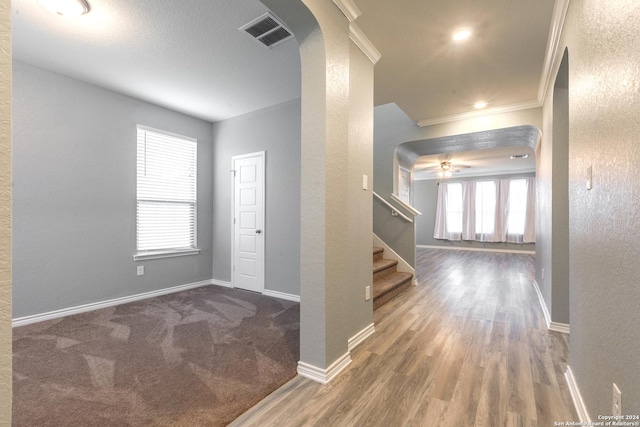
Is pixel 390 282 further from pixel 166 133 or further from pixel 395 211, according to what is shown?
pixel 166 133

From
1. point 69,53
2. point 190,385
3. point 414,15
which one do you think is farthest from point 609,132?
point 69,53

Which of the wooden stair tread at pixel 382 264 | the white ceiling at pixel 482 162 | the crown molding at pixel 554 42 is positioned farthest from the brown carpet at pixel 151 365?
the white ceiling at pixel 482 162

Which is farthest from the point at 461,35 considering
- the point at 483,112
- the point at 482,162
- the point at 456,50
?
the point at 482,162

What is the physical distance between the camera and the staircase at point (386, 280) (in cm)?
346

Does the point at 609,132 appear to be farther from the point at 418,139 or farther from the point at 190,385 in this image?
the point at 418,139

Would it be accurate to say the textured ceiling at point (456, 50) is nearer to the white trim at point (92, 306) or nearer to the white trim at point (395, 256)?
the white trim at point (395, 256)

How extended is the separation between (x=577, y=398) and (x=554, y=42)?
2.61 metres

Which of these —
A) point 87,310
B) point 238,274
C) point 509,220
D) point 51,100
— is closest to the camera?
point 51,100

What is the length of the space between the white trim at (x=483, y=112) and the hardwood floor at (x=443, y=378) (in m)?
2.63

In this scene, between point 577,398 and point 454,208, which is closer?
point 577,398

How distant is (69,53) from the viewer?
8.87 ft

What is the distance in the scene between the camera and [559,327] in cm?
265

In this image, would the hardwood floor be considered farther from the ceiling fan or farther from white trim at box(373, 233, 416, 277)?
the ceiling fan

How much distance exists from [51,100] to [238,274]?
3.06 meters
